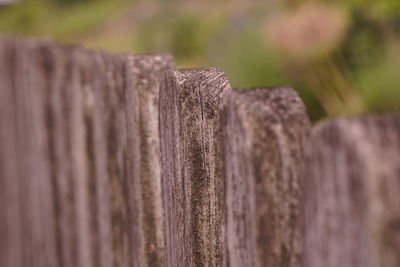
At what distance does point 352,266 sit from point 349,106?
648 centimetres

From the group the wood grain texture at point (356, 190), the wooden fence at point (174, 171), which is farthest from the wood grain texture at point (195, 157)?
the wood grain texture at point (356, 190)

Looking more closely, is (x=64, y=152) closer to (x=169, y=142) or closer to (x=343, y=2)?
(x=169, y=142)

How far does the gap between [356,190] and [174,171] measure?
655 mm

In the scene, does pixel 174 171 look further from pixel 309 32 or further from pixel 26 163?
pixel 309 32

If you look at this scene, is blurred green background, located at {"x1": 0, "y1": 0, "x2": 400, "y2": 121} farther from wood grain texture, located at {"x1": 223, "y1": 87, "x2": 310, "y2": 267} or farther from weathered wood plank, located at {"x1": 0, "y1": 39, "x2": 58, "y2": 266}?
wood grain texture, located at {"x1": 223, "y1": 87, "x2": 310, "y2": 267}

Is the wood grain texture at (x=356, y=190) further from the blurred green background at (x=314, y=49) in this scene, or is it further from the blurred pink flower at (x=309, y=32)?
the blurred pink flower at (x=309, y=32)

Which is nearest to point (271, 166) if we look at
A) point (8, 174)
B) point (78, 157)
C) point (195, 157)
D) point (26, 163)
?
point (195, 157)

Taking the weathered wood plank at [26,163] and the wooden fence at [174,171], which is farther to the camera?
the weathered wood plank at [26,163]

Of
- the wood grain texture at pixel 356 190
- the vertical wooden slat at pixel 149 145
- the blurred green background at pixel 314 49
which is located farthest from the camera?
the blurred green background at pixel 314 49

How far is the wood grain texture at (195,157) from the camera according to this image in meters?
1.33

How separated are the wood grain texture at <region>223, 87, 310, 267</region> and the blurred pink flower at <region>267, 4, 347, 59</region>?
20.6 feet

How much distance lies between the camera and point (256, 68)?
760cm

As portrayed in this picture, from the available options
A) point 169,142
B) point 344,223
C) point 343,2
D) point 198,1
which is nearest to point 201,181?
point 169,142

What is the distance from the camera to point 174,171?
1455 millimetres
